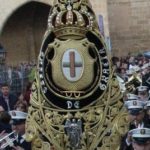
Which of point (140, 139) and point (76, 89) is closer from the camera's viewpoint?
point (76, 89)

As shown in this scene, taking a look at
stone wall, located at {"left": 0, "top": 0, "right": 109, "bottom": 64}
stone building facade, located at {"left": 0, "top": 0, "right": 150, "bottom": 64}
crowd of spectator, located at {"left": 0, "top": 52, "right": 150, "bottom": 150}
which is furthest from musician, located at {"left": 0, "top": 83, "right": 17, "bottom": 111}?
stone wall, located at {"left": 0, "top": 0, "right": 109, "bottom": 64}

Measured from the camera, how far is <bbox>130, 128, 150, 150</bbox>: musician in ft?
17.0

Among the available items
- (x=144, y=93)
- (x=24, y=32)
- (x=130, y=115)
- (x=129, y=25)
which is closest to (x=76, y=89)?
(x=130, y=115)

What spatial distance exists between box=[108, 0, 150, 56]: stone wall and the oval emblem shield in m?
27.1

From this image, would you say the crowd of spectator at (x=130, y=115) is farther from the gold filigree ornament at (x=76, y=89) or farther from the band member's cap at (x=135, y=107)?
the gold filigree ornament at (x=76, y=89)

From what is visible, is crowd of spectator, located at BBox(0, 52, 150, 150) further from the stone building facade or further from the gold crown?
the stone building facade

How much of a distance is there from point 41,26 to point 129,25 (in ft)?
12.1

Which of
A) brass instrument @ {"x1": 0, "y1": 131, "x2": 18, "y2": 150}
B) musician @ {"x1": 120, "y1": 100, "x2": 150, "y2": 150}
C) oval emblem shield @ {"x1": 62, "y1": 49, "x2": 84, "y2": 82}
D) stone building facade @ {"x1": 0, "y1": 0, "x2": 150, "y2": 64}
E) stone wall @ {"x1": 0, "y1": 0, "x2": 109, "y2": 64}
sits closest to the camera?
oval emblem shield @ {"x1": 62, "y1": 49, "x2": 84, "y2": 82}

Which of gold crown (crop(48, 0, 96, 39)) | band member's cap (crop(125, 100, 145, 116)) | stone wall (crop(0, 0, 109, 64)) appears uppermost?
stone wall (crop(0, 0, 109, 64))

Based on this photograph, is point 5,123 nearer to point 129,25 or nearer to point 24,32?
point 24,32

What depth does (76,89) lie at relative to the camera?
161 inches

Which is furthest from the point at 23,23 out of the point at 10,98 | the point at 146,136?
the point at 146,136

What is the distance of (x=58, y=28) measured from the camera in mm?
4109

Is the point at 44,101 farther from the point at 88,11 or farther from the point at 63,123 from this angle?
the point at 88,11
